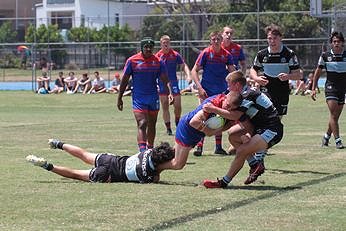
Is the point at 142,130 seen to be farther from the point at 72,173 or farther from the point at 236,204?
the point at 236,204

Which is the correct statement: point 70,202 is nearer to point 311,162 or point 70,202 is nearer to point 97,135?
point 311,162

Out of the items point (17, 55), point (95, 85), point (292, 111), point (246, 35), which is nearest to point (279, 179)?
point (292, 111)

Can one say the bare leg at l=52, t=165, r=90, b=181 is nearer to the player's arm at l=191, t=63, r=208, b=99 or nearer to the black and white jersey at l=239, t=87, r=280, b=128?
the black and white jersey at l=239, t=87, r=280, b=128

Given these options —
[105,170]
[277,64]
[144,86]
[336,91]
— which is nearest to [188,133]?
[105,170]

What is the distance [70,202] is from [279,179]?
339 cm

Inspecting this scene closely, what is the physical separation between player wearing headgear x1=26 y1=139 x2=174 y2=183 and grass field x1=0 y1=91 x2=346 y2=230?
17 centimetres

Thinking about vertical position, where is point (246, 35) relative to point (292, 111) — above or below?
above

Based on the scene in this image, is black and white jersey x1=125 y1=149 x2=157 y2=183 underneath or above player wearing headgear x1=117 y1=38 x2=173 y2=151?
underneath

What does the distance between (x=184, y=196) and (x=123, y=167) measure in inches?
55.5

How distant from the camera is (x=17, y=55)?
181ft

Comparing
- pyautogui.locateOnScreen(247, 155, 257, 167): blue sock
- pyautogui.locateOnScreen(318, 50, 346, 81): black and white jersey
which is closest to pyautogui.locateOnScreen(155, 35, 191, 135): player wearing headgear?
pyautogui.locateOnScreen(318, 50, 346, 81): black and white jersey

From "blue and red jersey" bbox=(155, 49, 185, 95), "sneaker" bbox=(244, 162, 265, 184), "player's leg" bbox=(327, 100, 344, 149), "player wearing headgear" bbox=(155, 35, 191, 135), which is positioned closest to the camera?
"sneaker" bbox=(244, 162, 265, 184)

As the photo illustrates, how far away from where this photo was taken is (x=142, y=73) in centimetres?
1442

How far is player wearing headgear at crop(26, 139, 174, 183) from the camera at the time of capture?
11.0 m
